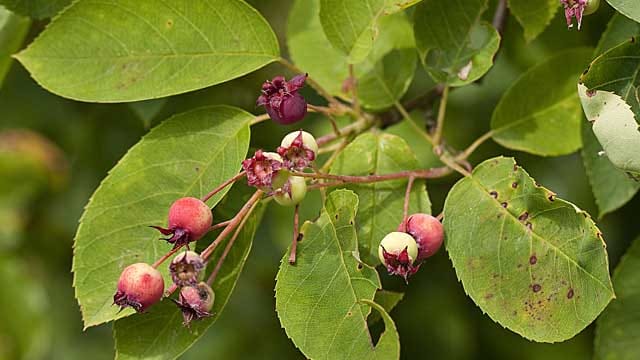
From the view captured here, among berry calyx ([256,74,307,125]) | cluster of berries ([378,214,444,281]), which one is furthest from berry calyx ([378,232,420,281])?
berry calyx ([256,74,307,125])

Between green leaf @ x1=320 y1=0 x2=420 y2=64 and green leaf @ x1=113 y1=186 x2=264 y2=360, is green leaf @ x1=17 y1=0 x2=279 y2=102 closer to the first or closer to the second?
green leaf @ x1=320 y1=0 x2=420 y2=64

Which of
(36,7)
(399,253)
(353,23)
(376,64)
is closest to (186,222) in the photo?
(399,253)

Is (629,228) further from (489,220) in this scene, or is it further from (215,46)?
(215,46)

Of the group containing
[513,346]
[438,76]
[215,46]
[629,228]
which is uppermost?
[215,46]

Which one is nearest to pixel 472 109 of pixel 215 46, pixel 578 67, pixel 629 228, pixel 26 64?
pixel 629 228

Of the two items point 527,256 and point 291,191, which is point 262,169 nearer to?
point 291,191

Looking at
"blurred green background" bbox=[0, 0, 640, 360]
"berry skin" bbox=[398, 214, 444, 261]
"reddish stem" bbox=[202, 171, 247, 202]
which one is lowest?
"blurred green background" bbox=[0, 0, 640, 360]
